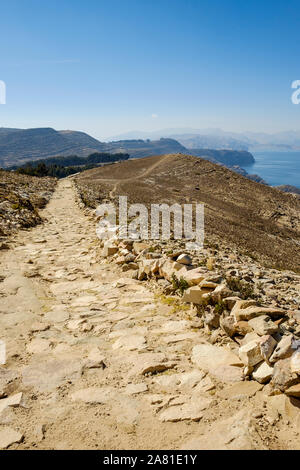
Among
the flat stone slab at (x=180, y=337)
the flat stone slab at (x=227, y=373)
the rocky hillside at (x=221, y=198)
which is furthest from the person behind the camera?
the rocky hillside at (x=221, y=198)

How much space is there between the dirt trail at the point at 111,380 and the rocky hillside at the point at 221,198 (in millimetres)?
11349

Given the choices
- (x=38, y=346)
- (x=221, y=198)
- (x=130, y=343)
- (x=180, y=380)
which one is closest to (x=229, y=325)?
(x=180, y=380)

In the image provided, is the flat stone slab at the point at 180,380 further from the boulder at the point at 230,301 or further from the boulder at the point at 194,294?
the boulder at the point at 194,294

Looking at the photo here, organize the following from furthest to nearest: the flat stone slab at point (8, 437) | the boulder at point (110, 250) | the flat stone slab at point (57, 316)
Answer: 1. the boulder at point (110, 250)
2. the flat stone slab at point (57, 316)
3. the flat stone slab at point (8, 437)

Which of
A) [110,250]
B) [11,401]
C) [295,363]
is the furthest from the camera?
[110,250]

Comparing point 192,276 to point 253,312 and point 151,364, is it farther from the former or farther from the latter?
point 151,364

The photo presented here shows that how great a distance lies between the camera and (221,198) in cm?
4284

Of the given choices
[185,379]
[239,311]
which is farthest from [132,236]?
[185,379]

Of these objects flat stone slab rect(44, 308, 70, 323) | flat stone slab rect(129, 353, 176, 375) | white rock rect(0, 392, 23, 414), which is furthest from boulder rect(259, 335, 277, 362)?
flat stone slab rect(44, 308, 70, 323)

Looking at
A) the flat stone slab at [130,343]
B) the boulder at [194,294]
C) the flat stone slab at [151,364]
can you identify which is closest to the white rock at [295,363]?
the flat stone slab at [151,364]

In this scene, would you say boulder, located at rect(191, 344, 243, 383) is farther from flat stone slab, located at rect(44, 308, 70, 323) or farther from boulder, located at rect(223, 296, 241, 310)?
flat stone slab, located at rect(44, 308, 70, 323)

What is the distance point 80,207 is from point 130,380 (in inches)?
764

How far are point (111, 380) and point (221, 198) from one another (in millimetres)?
40616

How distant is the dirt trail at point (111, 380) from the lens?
3164 mm
